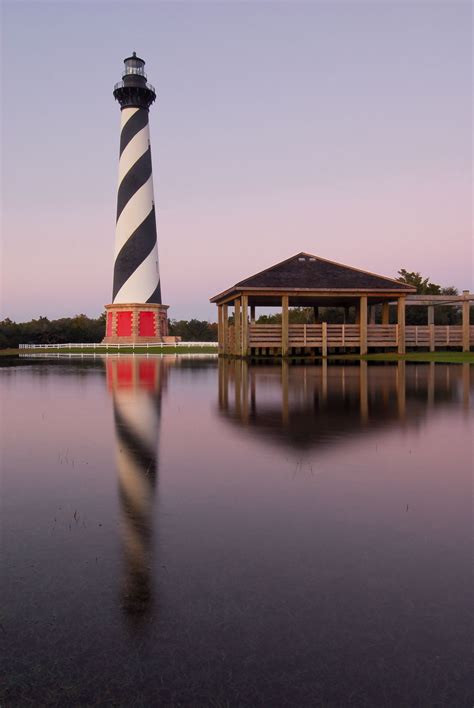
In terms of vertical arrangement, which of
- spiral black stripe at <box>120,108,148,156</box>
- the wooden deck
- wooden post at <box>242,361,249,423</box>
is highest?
spiral black stripe at <box>120,108,148,156</box>

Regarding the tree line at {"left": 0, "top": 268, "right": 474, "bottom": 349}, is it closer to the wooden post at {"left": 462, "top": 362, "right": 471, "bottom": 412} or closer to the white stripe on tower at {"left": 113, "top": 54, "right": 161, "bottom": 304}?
the white stripe on tower at {"left": 113, "top": 54, "right": 161, "bottom": 304}

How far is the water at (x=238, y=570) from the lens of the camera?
2.47 metres

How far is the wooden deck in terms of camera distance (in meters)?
31.2

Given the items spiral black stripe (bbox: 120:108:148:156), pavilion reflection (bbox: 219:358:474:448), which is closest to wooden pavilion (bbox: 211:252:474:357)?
pavilion reflection (bbox: 219:358:474:448)

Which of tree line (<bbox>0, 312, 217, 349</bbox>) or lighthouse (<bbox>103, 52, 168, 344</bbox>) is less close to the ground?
lighthouse (<bbox>103, 52, 168, 344</bbox>)

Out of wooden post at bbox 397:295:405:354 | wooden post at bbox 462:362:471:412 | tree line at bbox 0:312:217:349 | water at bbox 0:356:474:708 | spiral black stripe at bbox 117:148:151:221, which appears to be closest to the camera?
water at bbox 0:356:474:708

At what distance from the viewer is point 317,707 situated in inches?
90.4

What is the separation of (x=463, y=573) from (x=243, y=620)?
1504 millimetres

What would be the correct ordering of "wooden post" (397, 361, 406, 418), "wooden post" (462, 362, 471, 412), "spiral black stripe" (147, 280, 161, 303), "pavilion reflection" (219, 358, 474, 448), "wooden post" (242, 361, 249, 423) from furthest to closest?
"spiral black stripe" (147, 280, 161, 303) < "wooden post" (462, 362, 471, 412) < "wooden post" (397, 361, 406, 418) < "wooden post" (242, 361, 249, 423) < "pavilion reflection" (219, 358, 474, 448)

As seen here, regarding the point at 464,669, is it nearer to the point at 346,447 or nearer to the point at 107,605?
the point at 107,605

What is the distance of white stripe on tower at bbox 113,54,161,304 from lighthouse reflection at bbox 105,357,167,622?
1385 inches

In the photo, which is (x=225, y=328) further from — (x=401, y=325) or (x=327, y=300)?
(x=401, y=325)

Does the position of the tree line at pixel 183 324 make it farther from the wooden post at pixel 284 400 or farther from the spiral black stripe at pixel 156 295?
the wooden post at pixel 284 400

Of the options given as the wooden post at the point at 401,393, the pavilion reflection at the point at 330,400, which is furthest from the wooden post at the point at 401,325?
the wooden post at the point at 401,393
